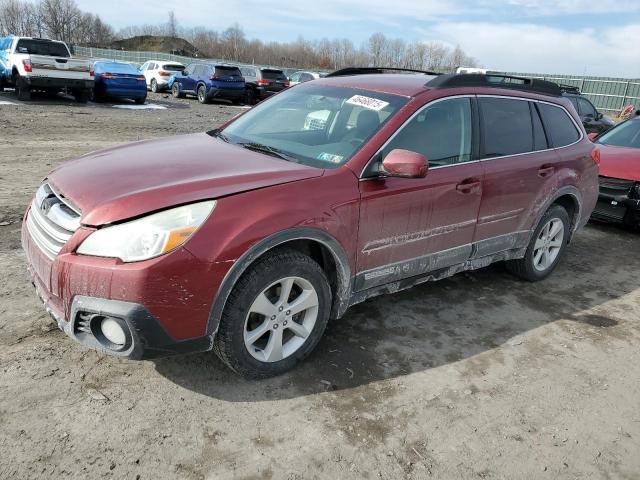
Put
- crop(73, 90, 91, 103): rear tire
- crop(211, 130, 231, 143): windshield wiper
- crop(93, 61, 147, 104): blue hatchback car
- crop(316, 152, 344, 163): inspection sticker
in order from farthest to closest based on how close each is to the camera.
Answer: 1. crop(93, 61, 147, 104): blue hatchback car
2. crop(73, 90, 91, 103): rear tire
3. crop(211, 130, 231, 143): windshield wiper
4. crop(316, 152, 344, 163): inspection sticker

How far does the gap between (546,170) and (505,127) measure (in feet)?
2.09

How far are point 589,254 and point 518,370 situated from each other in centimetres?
330

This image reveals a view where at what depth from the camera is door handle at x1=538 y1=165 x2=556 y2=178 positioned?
4.50m

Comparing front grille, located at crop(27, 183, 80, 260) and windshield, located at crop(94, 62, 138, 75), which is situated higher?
windshield, located at crop(94, 62, 138, 75)

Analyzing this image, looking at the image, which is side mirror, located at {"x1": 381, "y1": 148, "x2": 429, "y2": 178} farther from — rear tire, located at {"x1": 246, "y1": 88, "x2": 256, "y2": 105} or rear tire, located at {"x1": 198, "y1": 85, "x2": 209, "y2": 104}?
rear tire, located at {"x1": 246, "y1": 88, "x2": 256, "y2": 105}

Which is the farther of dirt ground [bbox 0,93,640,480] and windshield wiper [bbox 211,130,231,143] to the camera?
windshield wiper [bbox 211,130,231,143]

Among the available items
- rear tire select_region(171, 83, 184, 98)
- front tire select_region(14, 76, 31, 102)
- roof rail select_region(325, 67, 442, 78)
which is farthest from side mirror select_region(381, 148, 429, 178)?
rear tire select_region(171, 83, 184, 98)

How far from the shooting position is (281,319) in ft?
10.0

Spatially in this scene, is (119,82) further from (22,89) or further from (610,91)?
(610,91)

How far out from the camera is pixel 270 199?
9.32 feet

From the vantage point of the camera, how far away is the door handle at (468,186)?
3787 millimetres

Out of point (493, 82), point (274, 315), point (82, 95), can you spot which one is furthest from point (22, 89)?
point (274, 315)

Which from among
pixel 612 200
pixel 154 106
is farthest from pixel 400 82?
pixel 154 106

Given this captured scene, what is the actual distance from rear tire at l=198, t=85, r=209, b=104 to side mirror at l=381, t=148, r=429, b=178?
1997 centimetres
